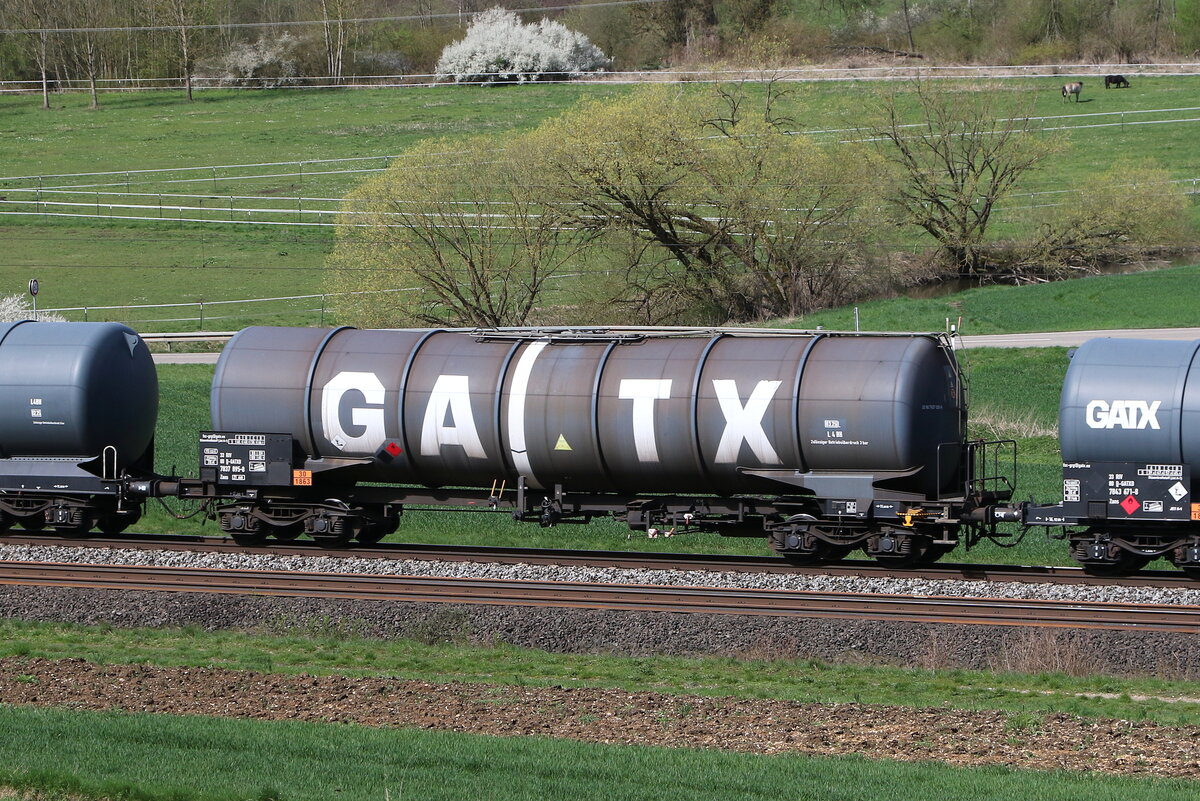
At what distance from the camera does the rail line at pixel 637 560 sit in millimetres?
20766

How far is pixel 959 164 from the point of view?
64625 mm

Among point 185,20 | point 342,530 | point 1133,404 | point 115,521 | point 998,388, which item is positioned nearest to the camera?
point 1133,404

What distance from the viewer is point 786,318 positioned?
177 feet

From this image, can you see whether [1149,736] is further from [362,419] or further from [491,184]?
[491,184]

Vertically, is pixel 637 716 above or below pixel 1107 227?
below

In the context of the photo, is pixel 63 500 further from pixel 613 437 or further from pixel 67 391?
pixel 613 437

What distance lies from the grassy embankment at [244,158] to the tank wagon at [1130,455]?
139 ft

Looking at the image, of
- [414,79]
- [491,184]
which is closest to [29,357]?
[491,184]

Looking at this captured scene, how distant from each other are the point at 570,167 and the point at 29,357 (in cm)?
2954

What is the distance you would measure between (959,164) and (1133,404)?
46.6 meters

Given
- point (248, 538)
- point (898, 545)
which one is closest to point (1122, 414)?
point (898, 545)

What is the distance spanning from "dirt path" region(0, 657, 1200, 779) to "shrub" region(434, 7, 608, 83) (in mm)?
93189

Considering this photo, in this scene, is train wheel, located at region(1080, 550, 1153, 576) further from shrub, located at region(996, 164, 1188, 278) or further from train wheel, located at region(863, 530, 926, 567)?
shrub, located at region(996, 164, 1188, 278)

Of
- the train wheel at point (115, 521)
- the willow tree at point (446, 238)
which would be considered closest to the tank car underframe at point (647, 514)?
the train wheel at point (115, 521)
